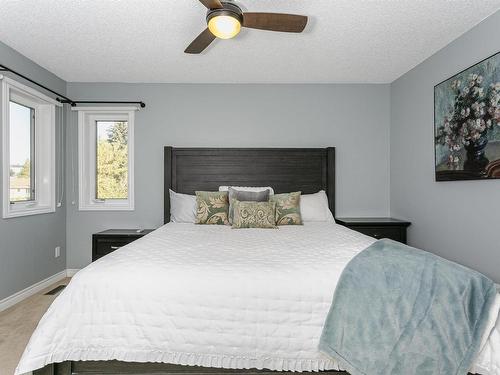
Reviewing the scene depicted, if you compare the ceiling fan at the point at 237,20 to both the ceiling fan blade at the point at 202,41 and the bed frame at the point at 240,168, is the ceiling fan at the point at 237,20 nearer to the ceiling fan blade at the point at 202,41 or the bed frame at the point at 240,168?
the ceiling fan blade at the point at 202,41

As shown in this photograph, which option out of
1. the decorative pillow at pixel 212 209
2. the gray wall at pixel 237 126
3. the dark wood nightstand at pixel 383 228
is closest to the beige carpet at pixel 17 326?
the gray wall at pixel 237 126

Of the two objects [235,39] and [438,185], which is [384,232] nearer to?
[438,185]

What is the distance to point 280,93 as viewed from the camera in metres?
4.03

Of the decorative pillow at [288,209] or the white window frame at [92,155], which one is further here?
the white window frame at [92,155]

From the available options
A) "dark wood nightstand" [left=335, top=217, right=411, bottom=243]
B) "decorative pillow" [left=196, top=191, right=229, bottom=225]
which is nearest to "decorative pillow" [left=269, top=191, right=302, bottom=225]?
"decorative pillow" [left=196, top=191, right=229, bottom=225]

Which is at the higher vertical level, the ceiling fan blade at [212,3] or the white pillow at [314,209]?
the ceiling fan blade at [212,3]

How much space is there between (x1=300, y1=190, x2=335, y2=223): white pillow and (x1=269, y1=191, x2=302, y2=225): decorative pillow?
17cm

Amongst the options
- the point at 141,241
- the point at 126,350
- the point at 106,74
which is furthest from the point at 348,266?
the point at 106,74

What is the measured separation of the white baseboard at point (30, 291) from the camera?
9.74ft

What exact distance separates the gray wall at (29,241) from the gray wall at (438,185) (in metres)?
4.13

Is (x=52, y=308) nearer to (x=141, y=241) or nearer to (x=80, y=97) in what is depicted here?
(x=141, y=241)

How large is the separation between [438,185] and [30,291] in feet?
14.2

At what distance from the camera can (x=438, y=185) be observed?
3096 mm

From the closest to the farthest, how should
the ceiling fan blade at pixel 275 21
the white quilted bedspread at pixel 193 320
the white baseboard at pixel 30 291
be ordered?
1. the white quilted bedspread at pixel 193 320
2. the ceiling fan blade at pixel 275 21
3. the white baseboard at pixel 30 291
